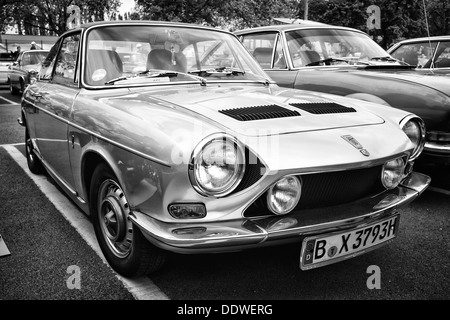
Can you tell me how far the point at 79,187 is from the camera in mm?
2861

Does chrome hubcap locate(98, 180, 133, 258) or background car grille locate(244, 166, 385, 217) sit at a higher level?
background car grille locate(244, 166, 385, 217)

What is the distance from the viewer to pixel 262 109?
2.44 metres

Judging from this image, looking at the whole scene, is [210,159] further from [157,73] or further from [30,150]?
[30,150]

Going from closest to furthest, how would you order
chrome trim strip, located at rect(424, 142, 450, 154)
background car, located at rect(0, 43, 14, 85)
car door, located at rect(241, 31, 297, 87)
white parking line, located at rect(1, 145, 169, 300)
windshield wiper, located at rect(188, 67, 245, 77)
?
white parking line, located at rect(1, 145, 169, 300), windshield wiper, located at rect(188, 67, 245, 77), chrome trim strip, located at rect(424, 142, 450, 154), car door, located at rect(241, 31, 297, 87), background car, located at rect(0, 43, 14, 85)

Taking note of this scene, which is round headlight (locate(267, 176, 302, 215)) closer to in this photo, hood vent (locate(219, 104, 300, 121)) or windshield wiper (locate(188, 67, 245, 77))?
hood vent (locate(219, 104, 300, 121))

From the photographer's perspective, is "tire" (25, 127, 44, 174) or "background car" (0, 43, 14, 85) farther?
"background car" (0, 43, 14, 85)

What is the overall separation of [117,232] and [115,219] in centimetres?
8

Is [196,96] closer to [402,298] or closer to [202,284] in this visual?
[202,284]

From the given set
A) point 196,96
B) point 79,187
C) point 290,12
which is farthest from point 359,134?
point 290,12

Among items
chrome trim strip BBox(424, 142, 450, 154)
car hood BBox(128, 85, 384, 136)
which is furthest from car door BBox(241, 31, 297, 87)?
car hood BBox(128, 85, 384, 136)

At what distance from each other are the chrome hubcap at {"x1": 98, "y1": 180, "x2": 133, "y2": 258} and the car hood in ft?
1.97

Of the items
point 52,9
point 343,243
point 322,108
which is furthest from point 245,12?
point 343,243

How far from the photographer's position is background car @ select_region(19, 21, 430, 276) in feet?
6.47

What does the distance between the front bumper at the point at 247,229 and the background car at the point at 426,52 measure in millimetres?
4092
